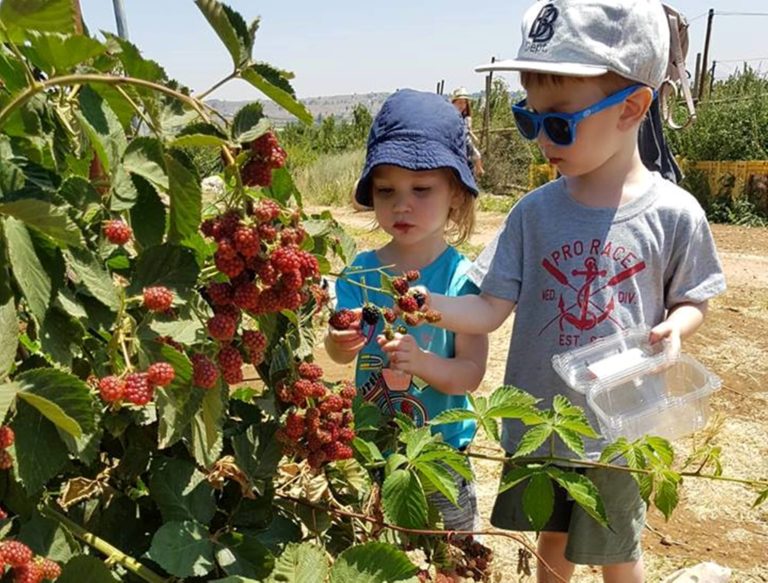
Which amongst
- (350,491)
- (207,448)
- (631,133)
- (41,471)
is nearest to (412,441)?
→ (350,491)

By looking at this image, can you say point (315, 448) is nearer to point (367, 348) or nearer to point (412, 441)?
point (412, 441)

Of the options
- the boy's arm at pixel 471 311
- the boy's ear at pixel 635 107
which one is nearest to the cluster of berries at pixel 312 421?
the boy's arm at pixel 471 311

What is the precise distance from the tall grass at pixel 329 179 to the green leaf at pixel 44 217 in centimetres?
1325

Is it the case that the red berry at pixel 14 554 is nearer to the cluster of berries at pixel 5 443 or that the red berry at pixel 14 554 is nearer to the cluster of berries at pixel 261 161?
the cluster of berries at pixel 5 443

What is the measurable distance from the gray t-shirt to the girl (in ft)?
0.36

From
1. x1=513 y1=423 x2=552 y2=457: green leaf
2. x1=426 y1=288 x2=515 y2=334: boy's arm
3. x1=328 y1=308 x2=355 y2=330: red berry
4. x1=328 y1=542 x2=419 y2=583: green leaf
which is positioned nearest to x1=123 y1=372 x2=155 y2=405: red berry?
x1=328 y1=542 x2=419 y2=583: green leaf

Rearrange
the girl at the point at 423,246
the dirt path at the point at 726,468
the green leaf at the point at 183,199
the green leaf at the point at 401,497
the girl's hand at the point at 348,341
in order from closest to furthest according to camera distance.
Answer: the green leaf at the point at 183,199 < the green leaf at the point at 401,497 < the girl's hand at the point at 348,341 < the girl at the point at 423,246 < the dirt path at the point at 726,468

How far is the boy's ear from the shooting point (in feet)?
5.23

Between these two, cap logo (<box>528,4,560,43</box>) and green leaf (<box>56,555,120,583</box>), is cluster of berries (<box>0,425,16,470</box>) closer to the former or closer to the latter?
green leaf (<box>56,555,120,583</box>)

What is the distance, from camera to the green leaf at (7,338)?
2.06 ft

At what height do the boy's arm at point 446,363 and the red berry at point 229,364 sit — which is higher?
the red berry at point 229,364

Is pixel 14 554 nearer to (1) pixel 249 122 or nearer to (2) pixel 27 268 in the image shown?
(2) pixel 27 268

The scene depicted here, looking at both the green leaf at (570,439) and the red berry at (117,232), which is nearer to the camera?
the red berry at (117,232)

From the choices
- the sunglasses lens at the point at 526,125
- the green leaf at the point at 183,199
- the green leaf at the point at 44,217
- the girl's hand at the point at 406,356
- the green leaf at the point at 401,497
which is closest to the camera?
the green leaf at the point at 44,217
